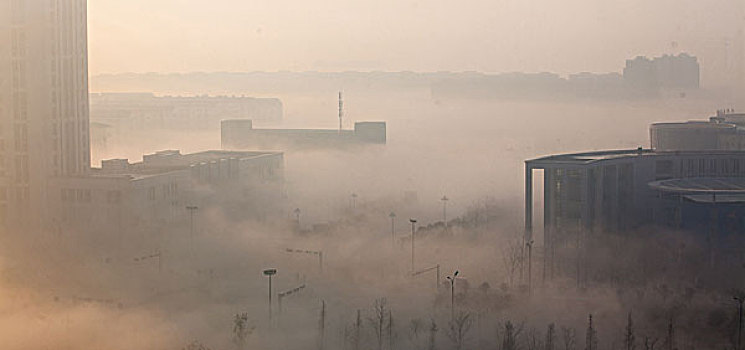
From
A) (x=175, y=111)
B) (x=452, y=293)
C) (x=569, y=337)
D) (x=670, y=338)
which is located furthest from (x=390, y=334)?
(x=175, y=111)

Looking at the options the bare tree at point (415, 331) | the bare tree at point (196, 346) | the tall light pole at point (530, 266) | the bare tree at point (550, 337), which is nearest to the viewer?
the bare tree at point (196, 346)

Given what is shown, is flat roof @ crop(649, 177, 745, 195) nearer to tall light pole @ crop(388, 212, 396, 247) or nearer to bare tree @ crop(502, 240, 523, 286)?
bare tree @ crop(502, 240, 523, 286)

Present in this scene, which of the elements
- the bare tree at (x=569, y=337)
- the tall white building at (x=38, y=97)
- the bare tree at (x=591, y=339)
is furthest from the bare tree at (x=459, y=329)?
the tall white building at (x=38, y=97)

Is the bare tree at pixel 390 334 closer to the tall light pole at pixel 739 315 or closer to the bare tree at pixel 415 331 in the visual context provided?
the bare tree at pixel 415 331

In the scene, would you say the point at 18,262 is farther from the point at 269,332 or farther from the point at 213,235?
the point at 269,332

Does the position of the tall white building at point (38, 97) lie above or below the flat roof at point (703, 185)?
above

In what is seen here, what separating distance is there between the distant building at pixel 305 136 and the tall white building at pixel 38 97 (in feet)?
45.1

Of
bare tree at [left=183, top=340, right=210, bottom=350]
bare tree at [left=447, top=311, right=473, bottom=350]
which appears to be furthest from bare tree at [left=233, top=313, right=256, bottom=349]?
bare tree at [left=447, top=311, right=473, bottom=350]

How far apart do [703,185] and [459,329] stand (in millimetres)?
7378

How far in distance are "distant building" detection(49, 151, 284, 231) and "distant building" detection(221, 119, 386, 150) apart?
30.0 ft

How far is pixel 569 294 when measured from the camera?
12.2 metres

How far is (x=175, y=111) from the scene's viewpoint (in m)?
30.8

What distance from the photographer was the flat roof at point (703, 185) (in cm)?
1512

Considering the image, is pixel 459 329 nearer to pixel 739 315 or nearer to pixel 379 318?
pixel 379 318
